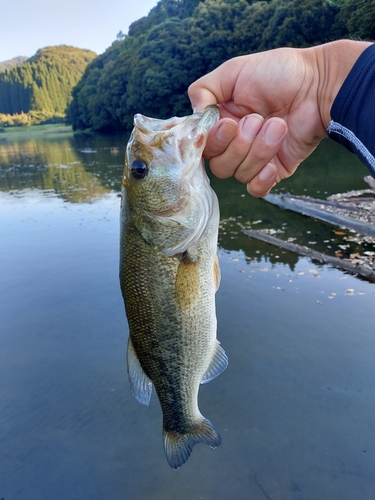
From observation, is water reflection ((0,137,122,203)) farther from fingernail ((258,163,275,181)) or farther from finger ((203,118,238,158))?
finger ((203,118,238,158))

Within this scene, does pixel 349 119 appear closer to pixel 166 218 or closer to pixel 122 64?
pixel 166 218

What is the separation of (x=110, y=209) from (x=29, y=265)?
5479mm

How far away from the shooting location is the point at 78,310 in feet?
23.5

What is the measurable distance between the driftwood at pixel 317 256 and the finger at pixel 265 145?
18.7 ft

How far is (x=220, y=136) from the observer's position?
2.10 meters

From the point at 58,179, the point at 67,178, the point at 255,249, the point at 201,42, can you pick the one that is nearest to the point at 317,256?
the point at 255,249

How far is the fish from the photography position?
204 centimetres

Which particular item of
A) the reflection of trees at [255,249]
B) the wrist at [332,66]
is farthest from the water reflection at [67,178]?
the wrist at [332,66]

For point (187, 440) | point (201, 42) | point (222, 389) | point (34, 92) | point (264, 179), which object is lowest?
point (222, 389)

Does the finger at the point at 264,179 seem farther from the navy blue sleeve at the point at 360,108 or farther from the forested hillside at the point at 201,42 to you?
the forested hillside at the point at 201,42

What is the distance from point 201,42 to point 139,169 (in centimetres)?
4890

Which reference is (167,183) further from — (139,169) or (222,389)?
(222,389)

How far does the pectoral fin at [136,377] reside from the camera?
7.57ft

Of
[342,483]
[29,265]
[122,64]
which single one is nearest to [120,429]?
[342,483]
